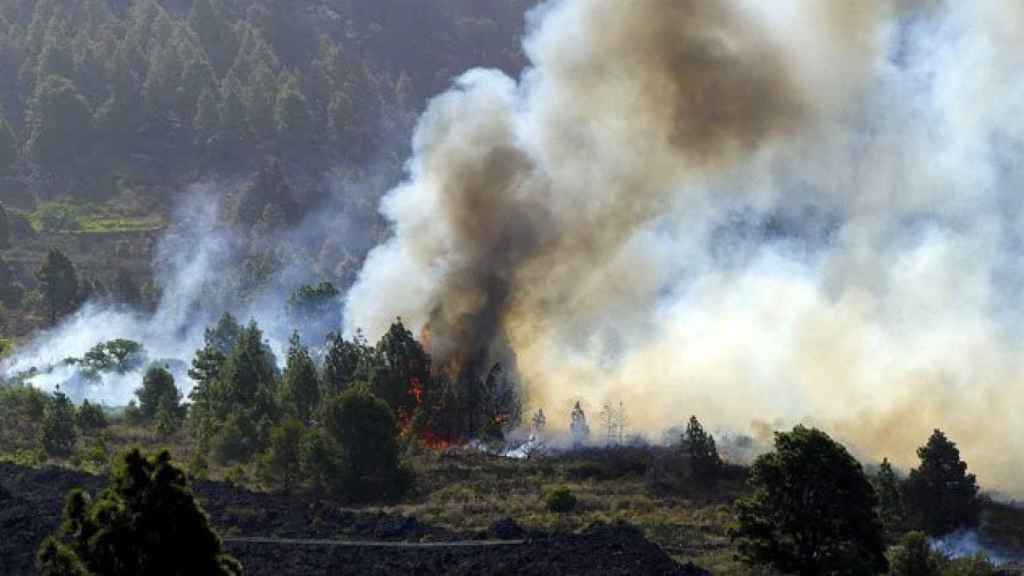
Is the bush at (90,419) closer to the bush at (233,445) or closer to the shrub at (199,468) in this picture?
the bush at (233,445)

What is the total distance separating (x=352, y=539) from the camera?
49500 millimetres

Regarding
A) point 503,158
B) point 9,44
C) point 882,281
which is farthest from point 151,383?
point 9,44

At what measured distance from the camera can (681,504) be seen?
59438 millimetres

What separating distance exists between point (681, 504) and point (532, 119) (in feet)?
102

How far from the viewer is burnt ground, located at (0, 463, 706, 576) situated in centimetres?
4394

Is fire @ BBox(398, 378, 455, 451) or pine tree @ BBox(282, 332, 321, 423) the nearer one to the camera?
fire @ BBox(398, 378, 455, 451)

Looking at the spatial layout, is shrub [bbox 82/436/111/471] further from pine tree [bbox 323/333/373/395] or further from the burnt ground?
pine tree [bbox 323/333/373/395]

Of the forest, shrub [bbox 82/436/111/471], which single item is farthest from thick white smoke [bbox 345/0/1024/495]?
shrub [bbox 82/436/111/471]

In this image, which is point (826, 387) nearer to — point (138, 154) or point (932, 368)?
point (932, 368)

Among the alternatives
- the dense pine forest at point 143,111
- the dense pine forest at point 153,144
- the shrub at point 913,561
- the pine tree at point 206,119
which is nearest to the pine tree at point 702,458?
the shrub at point 913,561

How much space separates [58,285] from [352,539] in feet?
233

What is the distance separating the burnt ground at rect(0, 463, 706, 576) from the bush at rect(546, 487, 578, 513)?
21.1 feet

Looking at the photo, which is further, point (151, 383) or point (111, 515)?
point (151, 383)

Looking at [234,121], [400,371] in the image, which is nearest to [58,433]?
[400,371]
